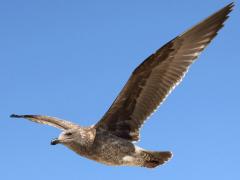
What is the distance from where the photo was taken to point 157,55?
34.5 feet

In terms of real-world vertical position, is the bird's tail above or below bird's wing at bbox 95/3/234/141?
below

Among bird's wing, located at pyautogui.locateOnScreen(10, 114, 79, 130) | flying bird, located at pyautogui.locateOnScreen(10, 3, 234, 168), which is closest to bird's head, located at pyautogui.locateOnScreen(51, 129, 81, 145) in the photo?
flying bird, located at pyautogui.locateOnScreen(10, 3, 234, 168)

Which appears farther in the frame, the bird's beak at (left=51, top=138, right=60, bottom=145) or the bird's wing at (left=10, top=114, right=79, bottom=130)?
the bird's wing at (left=10, top=114, right=79, bottom=130)

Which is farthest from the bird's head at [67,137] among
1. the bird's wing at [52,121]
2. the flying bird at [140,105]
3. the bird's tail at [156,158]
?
the bird's tail at [156,158]

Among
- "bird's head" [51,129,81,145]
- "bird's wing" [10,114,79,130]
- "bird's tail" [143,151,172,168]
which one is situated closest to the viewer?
"bird's head" [51,129,81,145]

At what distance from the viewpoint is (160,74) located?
10602mm

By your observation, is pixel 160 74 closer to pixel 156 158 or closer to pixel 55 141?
pixel 156 158

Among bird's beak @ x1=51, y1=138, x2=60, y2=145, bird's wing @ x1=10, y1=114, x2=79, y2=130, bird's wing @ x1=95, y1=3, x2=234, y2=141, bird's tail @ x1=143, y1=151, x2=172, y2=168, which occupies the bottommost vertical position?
bird's tail @ x1=143, y1=151, x2=172, y2=168

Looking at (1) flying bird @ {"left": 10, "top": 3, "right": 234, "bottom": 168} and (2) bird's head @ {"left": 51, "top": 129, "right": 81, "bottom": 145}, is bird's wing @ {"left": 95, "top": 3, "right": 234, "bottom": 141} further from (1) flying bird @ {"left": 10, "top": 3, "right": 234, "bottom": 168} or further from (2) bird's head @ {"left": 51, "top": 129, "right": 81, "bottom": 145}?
(2) bird's head @ {"left": 51, "top": 129, "right": 81, "bottom": 145}

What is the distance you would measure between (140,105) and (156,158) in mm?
1011

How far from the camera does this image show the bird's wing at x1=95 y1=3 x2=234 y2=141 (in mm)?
10484

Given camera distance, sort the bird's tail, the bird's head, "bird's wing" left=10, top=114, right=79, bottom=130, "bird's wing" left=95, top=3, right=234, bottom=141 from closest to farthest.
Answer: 1. the bird's head
2. "bird's wing" left=95, top=3, right=234, bottom=141
3. the bird's tail
4. "bird's wing" left=10, top=114, right=79, bottom=130

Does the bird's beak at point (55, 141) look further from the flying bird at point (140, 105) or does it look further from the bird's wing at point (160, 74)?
the bird's wing at point (160, 74)

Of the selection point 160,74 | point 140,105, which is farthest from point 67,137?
point 160,74
